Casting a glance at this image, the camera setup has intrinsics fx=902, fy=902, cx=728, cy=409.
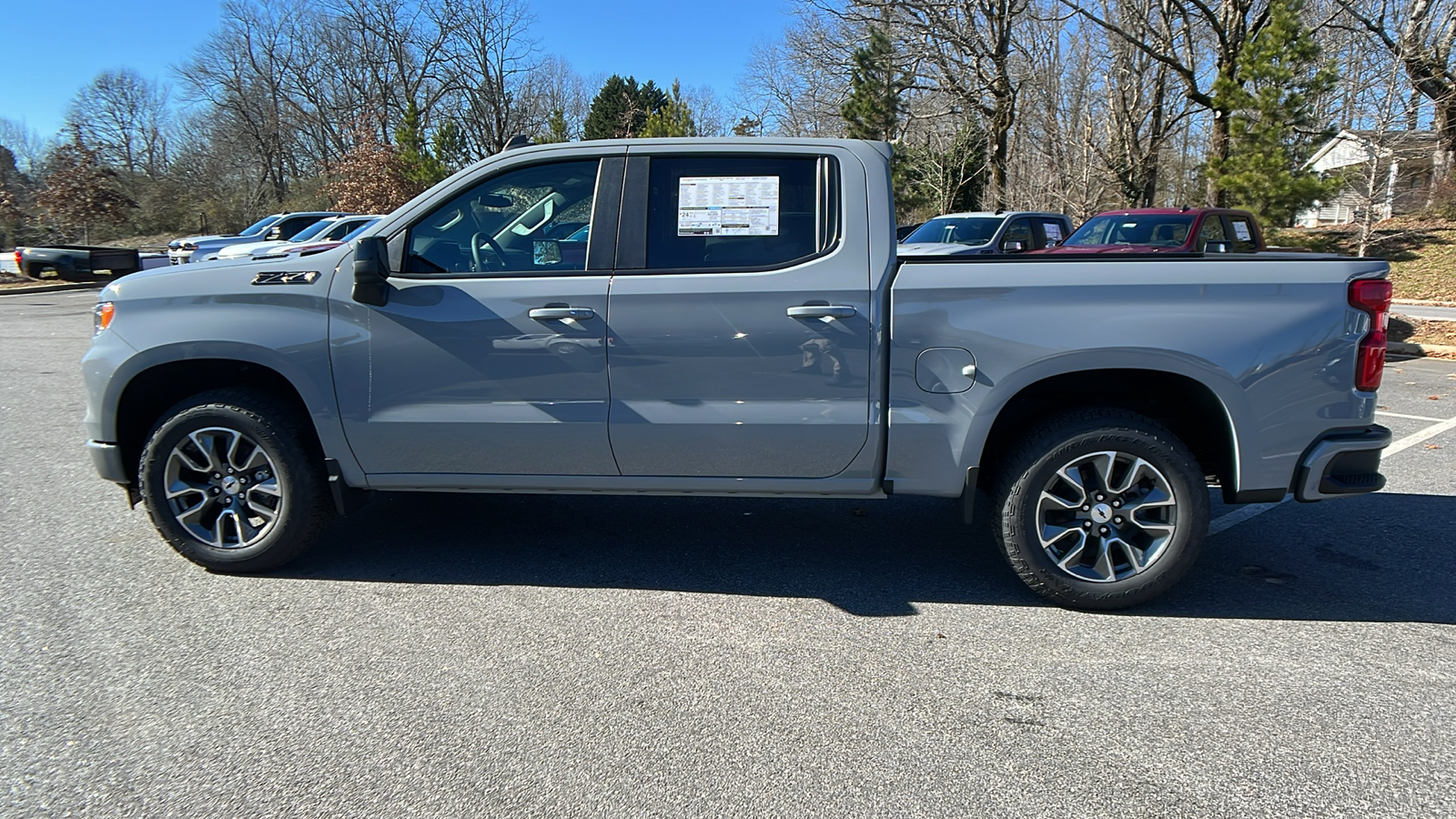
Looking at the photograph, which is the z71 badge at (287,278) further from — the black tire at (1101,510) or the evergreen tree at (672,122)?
the evergreen tree at (672,122)

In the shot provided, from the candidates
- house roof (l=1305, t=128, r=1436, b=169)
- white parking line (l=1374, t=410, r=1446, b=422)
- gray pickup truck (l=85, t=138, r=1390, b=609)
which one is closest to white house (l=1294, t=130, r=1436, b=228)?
house roof (l=1305, t=128, r=1436, b=169)

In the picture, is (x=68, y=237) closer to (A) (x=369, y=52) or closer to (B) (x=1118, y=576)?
(A) (x=369, y=52)

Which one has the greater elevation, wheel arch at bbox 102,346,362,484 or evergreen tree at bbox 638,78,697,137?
evergreen tree at bbox 638,78,697,137

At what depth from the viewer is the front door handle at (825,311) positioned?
12.1ft

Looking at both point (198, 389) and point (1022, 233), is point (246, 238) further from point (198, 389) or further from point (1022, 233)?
point (198, 389)

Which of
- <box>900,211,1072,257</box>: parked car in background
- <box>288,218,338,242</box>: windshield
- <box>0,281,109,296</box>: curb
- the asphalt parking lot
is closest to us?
the asphalt parking lot

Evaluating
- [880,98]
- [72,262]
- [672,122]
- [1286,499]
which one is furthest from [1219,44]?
[72,262]

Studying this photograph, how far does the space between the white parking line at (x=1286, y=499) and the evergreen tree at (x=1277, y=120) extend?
605 inches

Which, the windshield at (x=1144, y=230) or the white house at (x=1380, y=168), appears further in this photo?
the white house at (x=1380, y=168)

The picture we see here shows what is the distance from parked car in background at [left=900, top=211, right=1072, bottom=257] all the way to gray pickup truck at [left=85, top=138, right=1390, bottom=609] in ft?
36.4

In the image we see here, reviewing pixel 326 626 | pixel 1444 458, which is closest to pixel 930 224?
pixel 1444 458

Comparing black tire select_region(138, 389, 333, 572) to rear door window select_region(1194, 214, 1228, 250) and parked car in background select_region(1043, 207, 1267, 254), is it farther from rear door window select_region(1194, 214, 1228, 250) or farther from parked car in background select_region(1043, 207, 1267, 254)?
rear door window select_region(1194, 214, 1228, 250)

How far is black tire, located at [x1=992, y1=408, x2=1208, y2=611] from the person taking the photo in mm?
3699

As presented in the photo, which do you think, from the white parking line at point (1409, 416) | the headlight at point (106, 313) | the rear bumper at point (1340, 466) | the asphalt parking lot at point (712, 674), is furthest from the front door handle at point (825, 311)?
the white parking line at point (1409, 416)
